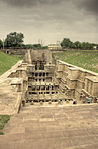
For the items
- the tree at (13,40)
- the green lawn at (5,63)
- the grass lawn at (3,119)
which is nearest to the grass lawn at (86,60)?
the green lawn at (5,63)

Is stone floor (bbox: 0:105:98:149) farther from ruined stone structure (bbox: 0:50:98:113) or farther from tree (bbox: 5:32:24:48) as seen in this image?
tree (bbox: 5:32:24:48)

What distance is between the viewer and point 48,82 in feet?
74.2

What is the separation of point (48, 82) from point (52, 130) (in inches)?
730

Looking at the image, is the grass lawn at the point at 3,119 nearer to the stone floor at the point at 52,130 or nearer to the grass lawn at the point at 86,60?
the stone floor at the point at 52,130

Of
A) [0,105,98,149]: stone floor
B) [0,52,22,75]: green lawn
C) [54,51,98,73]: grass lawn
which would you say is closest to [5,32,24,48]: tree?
[54,51,98,73]: grass lawn

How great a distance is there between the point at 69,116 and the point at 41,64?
23034 millimetres

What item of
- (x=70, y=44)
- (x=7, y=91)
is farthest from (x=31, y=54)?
(x=70, y=44)

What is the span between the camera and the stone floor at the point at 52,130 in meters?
3.45

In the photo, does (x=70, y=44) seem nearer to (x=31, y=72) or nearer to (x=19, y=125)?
(x=31, y=72)

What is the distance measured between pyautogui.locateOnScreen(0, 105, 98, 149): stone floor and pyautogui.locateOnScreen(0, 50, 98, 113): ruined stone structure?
4.15 feet

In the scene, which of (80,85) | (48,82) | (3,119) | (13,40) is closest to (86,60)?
Result: (48,82)

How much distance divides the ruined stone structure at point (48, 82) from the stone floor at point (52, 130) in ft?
4.15

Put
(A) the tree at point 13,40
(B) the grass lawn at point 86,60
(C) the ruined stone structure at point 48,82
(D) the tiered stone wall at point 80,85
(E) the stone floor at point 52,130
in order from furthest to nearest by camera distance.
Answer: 1. (A) the tree at point 13,40
2. (B) the grass lawn at point 86,60
3. (D) the tiered stone wall at point 80,85
4. (C) the ruined stone structure at point 48,82
5. (E) the stone floor at point 52,130

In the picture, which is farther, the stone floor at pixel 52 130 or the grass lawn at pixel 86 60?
the grass lawn at pixel 86 60
